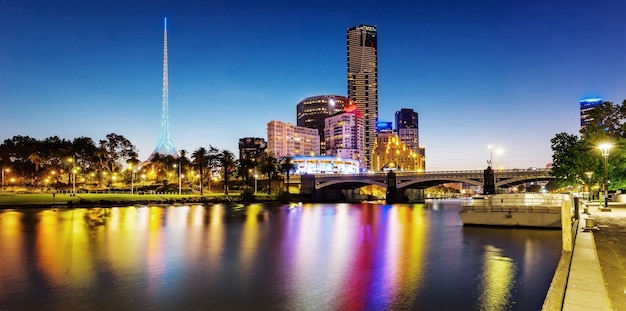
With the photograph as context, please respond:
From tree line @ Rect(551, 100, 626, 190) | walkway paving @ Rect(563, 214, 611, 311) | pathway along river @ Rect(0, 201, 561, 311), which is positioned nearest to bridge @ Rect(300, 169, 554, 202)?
tree line @ Rect(551, 100, 626, 190)

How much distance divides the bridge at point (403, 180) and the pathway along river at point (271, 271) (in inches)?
3323

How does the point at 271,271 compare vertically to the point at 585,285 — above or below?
below

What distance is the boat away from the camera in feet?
134

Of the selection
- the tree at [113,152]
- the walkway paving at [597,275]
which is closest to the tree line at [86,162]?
the tree at [113,152]

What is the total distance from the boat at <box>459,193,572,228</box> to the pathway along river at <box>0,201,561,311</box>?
8.25 feet

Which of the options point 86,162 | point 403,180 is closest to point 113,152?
point 86,162

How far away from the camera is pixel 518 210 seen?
42344 millimetres

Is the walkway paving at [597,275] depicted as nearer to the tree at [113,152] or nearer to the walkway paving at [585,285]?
the walkway paving at [585,285]

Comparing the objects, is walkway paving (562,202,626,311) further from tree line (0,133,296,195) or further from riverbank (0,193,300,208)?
tree line (0,133,296,195)

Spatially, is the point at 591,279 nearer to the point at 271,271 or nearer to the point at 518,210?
the point at 271,271

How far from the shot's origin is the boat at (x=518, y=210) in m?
40.8

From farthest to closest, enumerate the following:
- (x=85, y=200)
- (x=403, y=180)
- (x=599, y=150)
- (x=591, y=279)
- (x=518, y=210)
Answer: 1. (x=403, y=180)
2. (x=85, y=200)
3. (x=599, y=150)
4. (x=518, y=210)
5. (x=591, y=279)

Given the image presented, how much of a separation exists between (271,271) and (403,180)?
124159 millimetres

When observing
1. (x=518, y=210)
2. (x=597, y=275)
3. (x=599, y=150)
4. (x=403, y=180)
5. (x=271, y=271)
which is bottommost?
(x=271, y=271)
